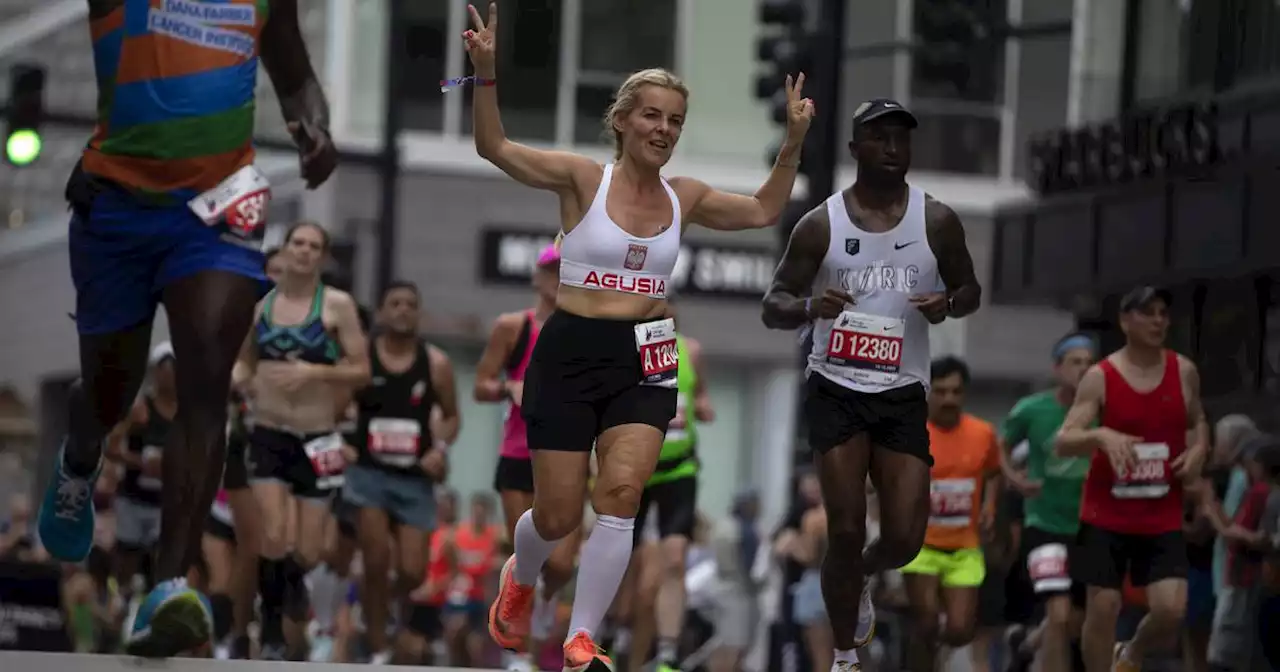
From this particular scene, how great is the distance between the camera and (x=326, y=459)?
40.5 ft

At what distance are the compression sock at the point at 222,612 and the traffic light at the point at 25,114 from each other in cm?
754

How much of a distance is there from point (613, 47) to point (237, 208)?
20.9 meters

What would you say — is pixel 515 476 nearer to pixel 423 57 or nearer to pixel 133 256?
pixel 133 256

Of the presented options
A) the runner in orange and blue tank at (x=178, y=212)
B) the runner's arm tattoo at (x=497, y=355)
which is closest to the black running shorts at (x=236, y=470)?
the runner's arm tattoo at (x=497, y=355)

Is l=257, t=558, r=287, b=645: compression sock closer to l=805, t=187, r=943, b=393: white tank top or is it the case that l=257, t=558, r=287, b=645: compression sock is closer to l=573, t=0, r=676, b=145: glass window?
l=805, t=187, r=943, b=393: white tank top

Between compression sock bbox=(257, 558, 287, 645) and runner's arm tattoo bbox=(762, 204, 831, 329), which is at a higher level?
runner's arm tattoo bbox=(762, 204, 831, 329)

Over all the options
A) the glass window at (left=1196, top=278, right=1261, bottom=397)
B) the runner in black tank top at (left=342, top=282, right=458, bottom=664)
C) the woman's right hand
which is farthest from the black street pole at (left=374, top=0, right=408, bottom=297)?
the woman's right hand

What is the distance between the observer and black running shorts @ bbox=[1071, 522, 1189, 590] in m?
11.2

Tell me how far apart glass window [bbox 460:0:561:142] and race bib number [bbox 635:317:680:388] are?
1983cm

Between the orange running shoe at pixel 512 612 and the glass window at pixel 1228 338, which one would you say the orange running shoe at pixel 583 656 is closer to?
the orange running shoe at pixel 512 612

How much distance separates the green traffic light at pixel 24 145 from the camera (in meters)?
19.4

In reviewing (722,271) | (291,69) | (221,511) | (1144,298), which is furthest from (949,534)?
(722,271)

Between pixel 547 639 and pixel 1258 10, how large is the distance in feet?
25.1

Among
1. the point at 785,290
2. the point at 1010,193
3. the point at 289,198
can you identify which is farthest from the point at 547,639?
the point at 1010,193
